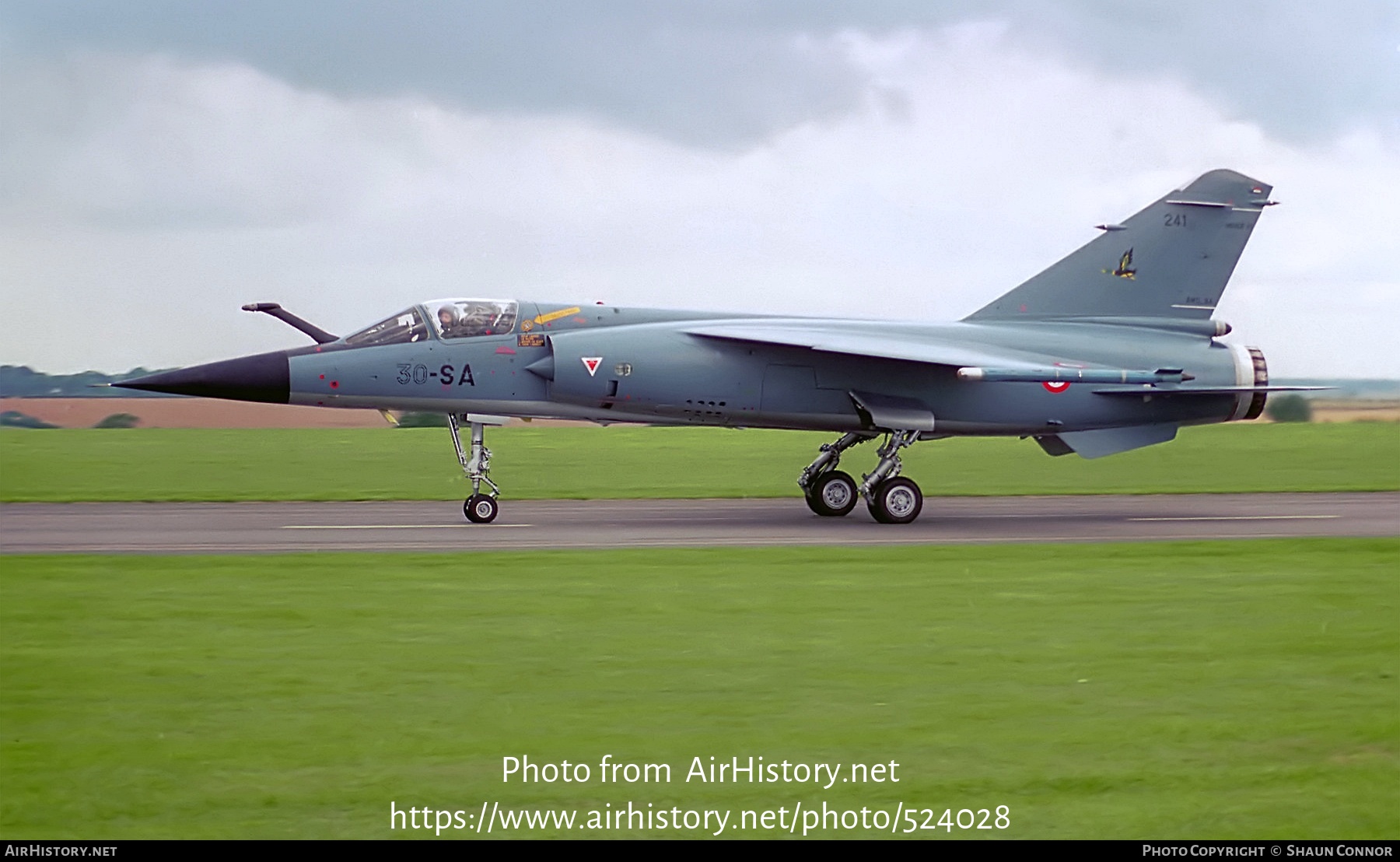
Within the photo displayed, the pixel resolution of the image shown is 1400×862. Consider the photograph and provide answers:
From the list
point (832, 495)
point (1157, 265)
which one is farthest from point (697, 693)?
point (1157, 265)

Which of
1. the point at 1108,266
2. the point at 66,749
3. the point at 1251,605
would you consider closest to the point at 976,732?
the point at 66,749

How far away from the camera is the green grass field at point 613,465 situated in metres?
27.8

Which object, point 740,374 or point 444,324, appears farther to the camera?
point 740,374

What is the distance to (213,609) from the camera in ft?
38.2

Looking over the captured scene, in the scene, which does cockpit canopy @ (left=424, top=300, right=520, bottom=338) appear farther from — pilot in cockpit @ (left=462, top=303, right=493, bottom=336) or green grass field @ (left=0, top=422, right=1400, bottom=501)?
green grass field @ (left=0, top=422, right=1400, bottom=501)

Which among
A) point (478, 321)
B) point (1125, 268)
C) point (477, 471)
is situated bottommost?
point (477, 471)

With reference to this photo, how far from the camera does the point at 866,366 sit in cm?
2144

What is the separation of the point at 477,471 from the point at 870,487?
17.2ft

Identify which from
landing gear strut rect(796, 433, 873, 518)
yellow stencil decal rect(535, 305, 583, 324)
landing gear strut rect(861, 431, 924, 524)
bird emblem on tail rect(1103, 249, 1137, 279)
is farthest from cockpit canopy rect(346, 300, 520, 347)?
bird emblem on tail rect(1103, 249, 1137, 279)

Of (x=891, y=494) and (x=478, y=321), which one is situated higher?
(x=478, y=321)

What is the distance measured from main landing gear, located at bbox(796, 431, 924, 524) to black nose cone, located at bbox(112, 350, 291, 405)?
7.34 metres

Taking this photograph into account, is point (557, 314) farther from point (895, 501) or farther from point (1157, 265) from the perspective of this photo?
point (1157, 265)

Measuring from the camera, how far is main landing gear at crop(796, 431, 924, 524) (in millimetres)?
20734
